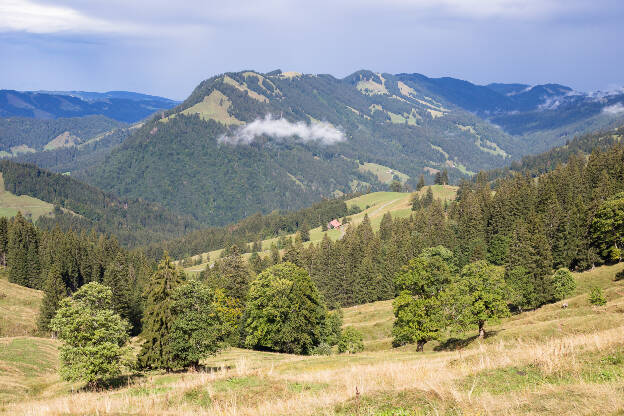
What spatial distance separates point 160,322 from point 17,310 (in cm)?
7696

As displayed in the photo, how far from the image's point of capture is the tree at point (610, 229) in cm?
8931

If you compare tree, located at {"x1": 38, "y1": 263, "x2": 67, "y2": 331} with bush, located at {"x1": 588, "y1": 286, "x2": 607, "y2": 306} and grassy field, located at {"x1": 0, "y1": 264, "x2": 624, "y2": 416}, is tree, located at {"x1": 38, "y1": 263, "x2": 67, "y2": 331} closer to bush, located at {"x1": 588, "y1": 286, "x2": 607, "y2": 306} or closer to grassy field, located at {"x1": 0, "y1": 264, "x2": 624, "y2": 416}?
grassy field, located at {"x1": 0, "y1": 264, "x2": 624, "y2": 416}

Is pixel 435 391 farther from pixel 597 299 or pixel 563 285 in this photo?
pixel 563 285

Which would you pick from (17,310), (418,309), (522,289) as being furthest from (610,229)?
(17,310)

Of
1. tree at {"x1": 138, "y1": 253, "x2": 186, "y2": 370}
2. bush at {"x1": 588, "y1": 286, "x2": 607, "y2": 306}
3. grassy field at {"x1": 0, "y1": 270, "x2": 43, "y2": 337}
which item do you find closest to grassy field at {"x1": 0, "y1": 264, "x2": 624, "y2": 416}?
tree at {"x1": 138, "y1": 253, "x2": 186, "y2": 370}

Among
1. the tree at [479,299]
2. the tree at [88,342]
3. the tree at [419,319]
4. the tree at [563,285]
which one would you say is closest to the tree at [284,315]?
the tree at [419,319]

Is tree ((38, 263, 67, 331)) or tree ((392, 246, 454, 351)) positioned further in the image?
tree ((38, 263, 67, 331))

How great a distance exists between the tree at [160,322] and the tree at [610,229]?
90.9m

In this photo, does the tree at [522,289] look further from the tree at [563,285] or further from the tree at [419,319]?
the tree at [419,319]

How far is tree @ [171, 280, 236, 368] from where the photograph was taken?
42.0 meters

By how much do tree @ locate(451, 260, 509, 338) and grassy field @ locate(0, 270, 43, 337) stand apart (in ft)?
290

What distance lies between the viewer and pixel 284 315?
6750 cm

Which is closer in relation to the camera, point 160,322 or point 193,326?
point 193,326

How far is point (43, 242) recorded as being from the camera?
143125mm
